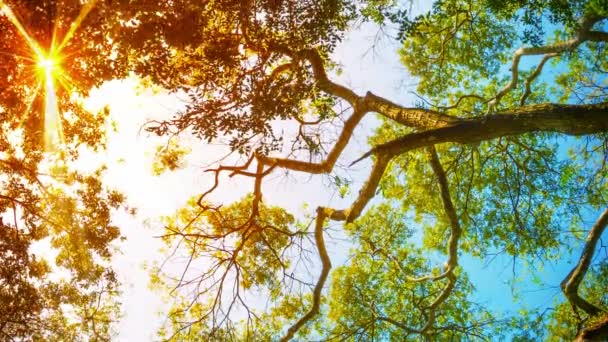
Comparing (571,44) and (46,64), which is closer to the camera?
(46,64)

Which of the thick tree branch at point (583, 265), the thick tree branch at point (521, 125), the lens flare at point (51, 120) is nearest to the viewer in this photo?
the thick tree branch at point (521, 125)

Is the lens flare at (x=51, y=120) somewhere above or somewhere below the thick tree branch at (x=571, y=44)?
below

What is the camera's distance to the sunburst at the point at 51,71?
15.9ft

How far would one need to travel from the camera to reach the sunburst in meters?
4.85

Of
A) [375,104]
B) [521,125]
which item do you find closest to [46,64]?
[375,104]

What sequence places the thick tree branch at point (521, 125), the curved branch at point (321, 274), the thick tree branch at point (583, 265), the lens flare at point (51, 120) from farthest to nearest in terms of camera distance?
the lens flare at point (51, 120), the curved branch at point (321, 274), the thick tree branch at point (583, 265), the thick tree branch at point (521, 125)

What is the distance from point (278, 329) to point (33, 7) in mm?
9299

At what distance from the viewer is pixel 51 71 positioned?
6277 mm

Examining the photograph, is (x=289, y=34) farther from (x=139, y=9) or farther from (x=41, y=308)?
(x=41, y=308)

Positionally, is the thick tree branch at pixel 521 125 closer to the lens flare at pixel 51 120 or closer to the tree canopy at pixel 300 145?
the tree canopy at pixel 300 145

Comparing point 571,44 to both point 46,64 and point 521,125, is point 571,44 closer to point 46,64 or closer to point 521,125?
point 521,125

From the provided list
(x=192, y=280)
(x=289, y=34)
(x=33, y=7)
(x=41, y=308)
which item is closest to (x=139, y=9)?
(x=33, y=7)

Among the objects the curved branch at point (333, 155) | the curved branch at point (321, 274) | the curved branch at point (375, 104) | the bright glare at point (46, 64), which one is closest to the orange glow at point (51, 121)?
the bright glare at point (46, 64)

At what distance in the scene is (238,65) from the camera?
6402 mm
